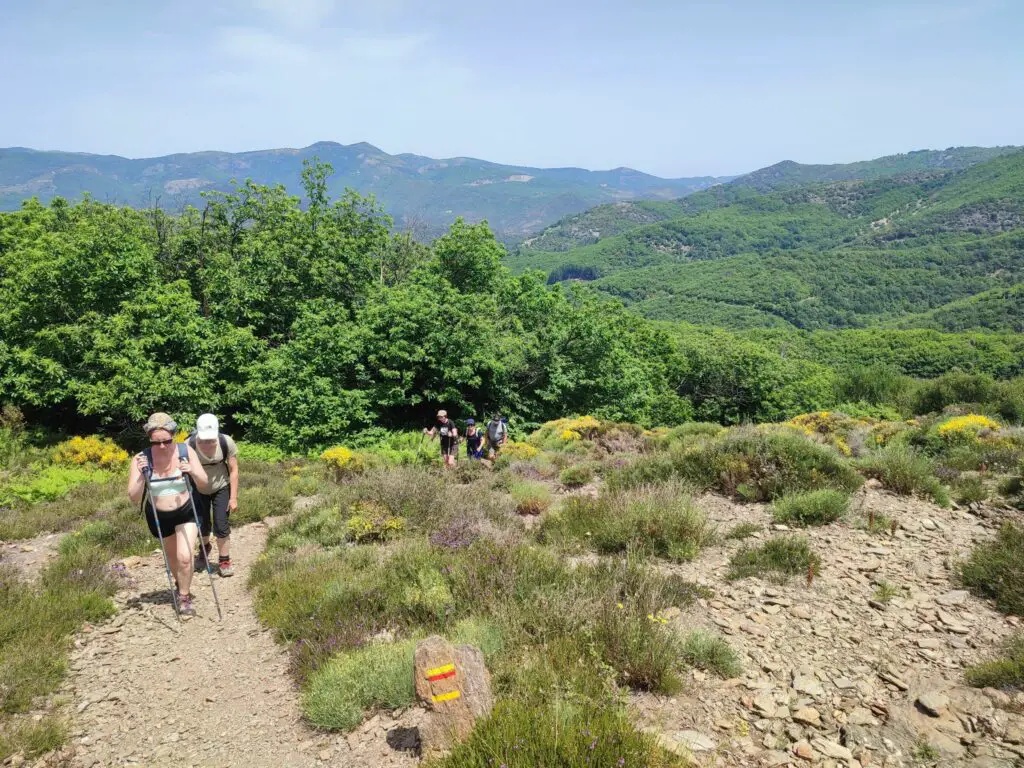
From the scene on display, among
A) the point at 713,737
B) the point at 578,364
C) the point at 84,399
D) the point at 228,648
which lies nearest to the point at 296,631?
the point at 228,648

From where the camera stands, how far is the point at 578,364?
21.9m

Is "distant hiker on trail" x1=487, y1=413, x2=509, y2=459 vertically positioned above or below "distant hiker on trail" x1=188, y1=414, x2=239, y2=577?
below

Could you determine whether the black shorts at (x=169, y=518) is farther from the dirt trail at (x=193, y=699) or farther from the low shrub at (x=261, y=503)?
the low shrub at (x=261, y=503)

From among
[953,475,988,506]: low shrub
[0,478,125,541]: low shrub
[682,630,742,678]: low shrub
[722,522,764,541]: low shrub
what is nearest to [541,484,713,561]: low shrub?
[722,522,764,541]: low shrub

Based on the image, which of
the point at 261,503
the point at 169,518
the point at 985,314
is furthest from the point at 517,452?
the point at 985,314

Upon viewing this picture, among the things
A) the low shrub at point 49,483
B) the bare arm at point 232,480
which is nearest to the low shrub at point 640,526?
the bare arm at point 232,480

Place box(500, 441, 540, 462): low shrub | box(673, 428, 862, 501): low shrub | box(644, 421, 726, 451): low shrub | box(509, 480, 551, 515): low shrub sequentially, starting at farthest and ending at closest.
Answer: box(644, 421, 726, 451): low shrub
box(500, 441, 540, 462): low shrub
box(509, 480, 551, 515): low shrub
box(673, 428, 862, 501): low shrub

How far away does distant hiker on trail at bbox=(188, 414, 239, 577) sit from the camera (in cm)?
604

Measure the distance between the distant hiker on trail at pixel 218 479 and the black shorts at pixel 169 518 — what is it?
0.48 metres

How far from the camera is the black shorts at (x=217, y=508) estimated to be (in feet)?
21.0

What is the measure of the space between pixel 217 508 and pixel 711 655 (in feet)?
17.7

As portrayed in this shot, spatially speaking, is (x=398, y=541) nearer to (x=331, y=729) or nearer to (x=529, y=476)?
(x=331, y=729)

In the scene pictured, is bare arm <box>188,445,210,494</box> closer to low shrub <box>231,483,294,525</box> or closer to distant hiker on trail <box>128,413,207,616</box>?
distant hiker on trail <box>128,413,207,616</box>

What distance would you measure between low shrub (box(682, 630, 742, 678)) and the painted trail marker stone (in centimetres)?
168
